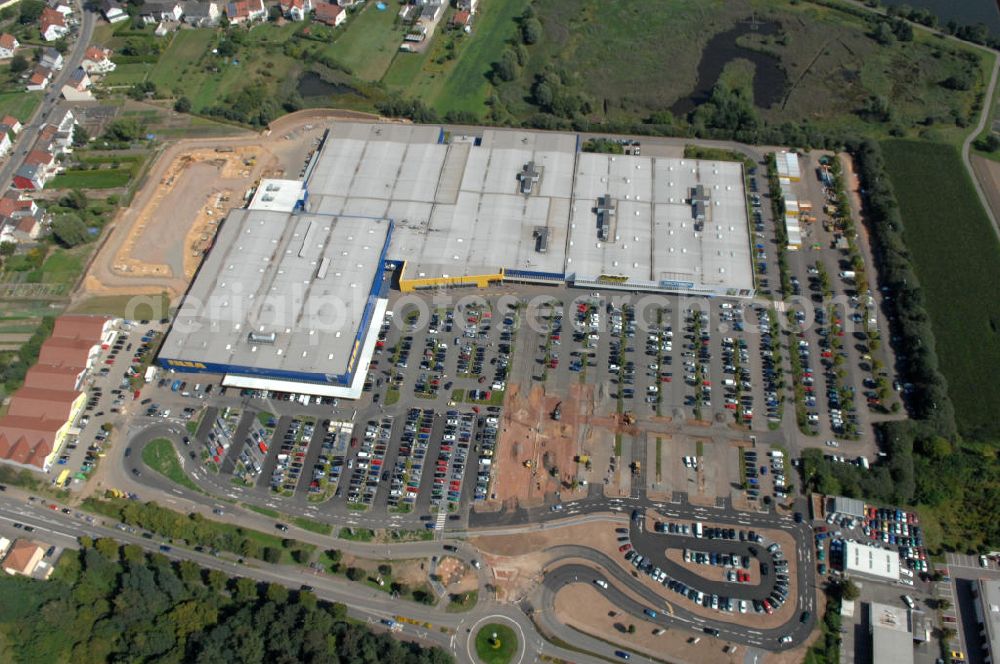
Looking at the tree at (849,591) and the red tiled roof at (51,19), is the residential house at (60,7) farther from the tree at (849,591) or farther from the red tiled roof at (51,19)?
the tree at (849,591)

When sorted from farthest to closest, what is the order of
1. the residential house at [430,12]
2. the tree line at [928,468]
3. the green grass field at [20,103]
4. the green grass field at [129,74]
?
1. the residential house at [430,12]
2. the green grass field at [129,74]
3. the green grass field at [20,103]
4. the tree line at [928,468]

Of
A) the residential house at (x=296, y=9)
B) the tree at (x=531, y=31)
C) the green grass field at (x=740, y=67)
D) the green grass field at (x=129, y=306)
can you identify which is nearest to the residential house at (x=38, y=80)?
the residential house at (x=296, y=9)

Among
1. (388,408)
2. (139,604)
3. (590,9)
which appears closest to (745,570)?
(388,408)

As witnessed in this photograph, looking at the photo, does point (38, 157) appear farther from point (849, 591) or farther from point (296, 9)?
point (849, 591)

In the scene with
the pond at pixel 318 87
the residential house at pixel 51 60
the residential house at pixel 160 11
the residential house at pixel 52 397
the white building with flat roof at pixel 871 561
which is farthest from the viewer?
the residential house at pixel 160 11

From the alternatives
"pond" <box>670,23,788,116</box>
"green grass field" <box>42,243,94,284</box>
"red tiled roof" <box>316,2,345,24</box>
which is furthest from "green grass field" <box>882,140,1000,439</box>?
"green grass field" <box>42,243,94,284</box>

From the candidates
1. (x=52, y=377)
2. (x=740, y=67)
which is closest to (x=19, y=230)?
(x=52, y=377)

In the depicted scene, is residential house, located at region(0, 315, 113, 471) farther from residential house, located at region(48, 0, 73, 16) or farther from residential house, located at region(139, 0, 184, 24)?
residential house, located at region(48, 0, 73, 16)
